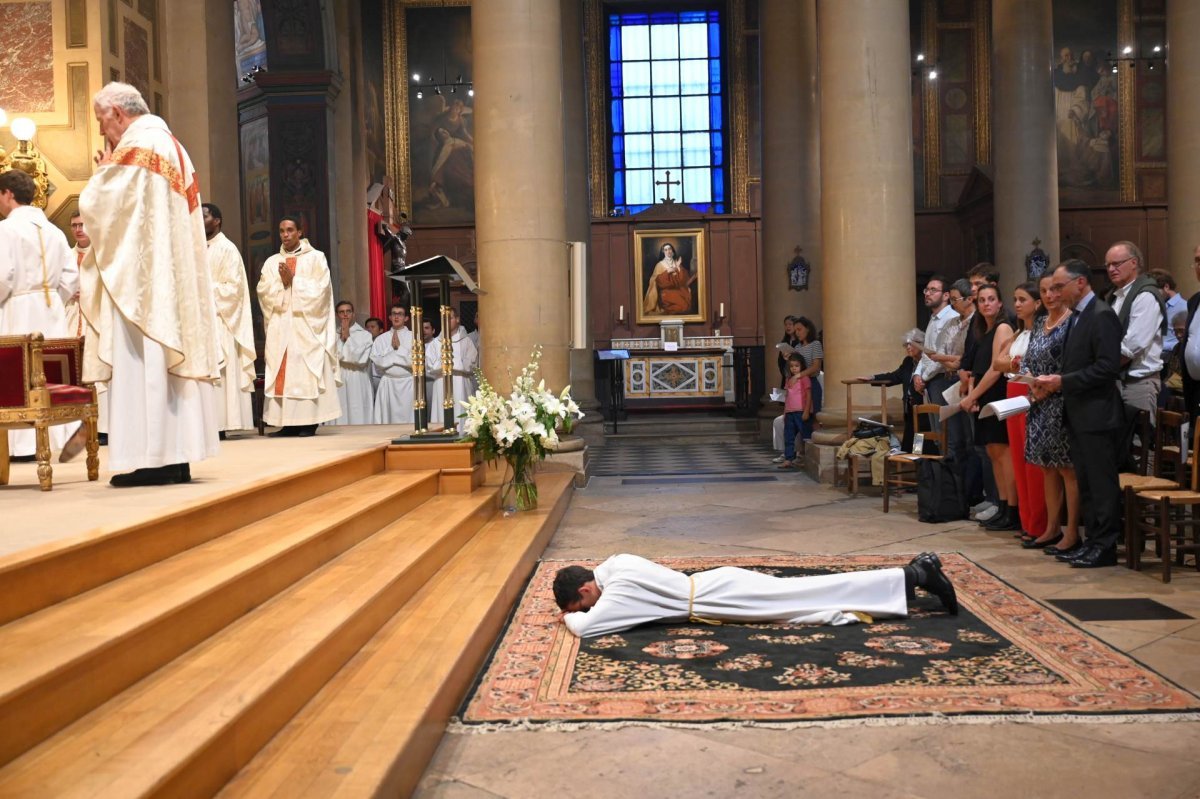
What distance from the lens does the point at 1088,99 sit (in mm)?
22484

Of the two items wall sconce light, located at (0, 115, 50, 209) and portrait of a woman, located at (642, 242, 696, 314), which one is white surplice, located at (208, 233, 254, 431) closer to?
wall sconce light, located at (0, 115, 50, 209)

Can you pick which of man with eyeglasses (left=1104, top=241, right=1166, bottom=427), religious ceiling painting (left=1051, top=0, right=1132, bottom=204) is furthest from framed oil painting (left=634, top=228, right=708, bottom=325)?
man with eyeglasses (left=1104, top=241, right=1166, bottom=427)

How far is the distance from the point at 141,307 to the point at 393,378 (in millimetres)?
8362

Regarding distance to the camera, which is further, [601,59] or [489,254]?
[601,59]

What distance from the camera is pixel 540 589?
582 cm

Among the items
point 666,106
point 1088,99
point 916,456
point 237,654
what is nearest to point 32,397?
point 237,654

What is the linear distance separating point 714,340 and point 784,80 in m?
6.60

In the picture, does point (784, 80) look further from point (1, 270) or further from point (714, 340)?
point (1, 270)

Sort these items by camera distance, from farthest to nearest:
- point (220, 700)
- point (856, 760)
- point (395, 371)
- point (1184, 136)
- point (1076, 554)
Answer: point (395, 371), point (1184, 136), point (1076, 554), point (856, 760), point (220, 700)

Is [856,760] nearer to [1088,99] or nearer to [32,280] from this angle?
[32,280]

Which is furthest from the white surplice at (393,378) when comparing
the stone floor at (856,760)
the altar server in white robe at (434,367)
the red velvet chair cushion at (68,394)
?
the stone floor at (856,760)

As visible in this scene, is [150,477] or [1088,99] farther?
[1088,99]

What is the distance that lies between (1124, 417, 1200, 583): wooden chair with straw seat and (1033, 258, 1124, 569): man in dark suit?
0.11 m

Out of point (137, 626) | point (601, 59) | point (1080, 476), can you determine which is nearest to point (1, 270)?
point (137, 626)
